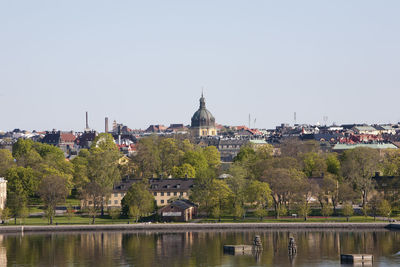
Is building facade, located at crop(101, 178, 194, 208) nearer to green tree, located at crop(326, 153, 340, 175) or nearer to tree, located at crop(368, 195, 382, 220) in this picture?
green tree, located at crop(326, 153, 340, 175)

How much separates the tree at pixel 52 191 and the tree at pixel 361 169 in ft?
145

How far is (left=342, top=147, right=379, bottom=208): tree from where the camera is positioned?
144750 mm

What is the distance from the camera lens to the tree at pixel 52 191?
13788cm

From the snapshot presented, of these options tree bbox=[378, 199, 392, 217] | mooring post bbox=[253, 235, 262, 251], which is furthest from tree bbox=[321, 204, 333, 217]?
mooring post bbox=[253, 235, 262, 251]

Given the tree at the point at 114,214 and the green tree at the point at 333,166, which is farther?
the green tree at the point at 333,166

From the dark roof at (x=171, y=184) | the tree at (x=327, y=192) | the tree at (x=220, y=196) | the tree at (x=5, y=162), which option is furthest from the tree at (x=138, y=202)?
the tree at (x=5, y=162)

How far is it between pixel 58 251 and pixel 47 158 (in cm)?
6426

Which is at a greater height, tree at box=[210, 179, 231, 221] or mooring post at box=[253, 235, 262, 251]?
tree at box=[210, 179, 231, 221]

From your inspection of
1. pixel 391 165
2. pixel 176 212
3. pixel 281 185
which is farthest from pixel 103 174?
pixel 391 165

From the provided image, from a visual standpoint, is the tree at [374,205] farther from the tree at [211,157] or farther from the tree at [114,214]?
the tree at [211,157]

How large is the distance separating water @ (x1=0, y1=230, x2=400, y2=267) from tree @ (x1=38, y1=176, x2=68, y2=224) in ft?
42.5

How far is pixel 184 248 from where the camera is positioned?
109125 mm

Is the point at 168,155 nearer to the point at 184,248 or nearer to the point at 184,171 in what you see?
the point at 184,171

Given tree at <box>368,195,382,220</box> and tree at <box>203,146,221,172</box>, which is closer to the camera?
tree at <box>368,195,382,220</box>
